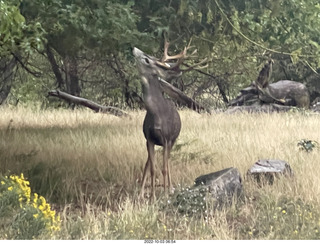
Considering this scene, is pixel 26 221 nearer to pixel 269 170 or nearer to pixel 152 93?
pixel 152 93

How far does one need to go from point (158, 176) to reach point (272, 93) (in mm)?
14889

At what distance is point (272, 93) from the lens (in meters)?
23.8

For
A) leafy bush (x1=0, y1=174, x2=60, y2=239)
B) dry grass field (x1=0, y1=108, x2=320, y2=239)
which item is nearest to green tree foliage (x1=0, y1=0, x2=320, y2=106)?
dry grass field (x1=0, y1=108, x2=320, y2=239)

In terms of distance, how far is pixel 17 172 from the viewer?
1000 cm

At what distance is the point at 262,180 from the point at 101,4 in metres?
3.96

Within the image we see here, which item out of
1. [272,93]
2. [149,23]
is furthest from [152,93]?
[272,93]

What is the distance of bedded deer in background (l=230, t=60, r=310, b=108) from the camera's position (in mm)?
23203

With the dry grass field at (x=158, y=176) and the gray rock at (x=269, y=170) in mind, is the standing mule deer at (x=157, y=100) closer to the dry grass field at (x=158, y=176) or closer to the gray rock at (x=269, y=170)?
the dry grass field at (x=158, y=176)

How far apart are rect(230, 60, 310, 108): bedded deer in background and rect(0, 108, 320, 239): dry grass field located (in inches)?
226

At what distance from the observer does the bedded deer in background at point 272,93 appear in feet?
76.1

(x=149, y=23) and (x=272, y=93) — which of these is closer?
(x=149, y=23)

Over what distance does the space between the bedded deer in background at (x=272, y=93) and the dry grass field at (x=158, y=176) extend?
575 centimetres

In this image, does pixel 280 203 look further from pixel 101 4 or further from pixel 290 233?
pixel 101 4

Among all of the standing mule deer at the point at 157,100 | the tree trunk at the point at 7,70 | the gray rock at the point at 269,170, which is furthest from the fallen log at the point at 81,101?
the standing mule deer at the point at 157,100
